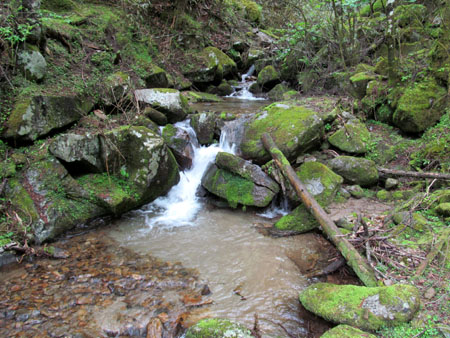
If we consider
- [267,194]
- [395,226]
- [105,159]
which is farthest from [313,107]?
[105,159]

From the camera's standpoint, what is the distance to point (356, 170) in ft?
21.6

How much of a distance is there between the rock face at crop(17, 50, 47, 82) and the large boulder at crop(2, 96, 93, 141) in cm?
78

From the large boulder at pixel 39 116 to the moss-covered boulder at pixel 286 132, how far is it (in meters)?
4.11

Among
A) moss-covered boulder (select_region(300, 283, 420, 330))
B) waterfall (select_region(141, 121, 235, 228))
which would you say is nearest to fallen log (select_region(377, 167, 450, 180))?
moss-covered boulder (select_region(300, 283, 420, 330))

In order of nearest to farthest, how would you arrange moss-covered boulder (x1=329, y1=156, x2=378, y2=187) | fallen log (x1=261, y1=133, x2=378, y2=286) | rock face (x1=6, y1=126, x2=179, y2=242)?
fallen log (x1=261, y1=133, x2=378, y2=286) < rock face (x1=6, y1=126, x2=179, y2=242) < moss-covered boulder (x1=329, y1=156, x2=378, y2=187)

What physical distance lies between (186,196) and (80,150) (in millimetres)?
2586

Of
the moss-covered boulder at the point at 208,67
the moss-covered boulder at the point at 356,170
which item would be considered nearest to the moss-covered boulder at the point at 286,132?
the moss-covered boulder at the point at 356,170

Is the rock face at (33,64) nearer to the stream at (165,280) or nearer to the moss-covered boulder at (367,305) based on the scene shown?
the stream at (165,280)

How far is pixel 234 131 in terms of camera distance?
787 centimetres

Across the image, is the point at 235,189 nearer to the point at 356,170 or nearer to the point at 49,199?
the point at 356,170

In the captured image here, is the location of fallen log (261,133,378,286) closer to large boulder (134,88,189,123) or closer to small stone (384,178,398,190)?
small stone (384,178,398,190)

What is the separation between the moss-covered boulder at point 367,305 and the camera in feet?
9.98

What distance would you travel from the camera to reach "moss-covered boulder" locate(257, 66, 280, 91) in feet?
45.0

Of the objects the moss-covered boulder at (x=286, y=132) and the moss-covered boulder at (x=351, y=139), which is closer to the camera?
the moss-covered boulder at (x=286, y=132)
